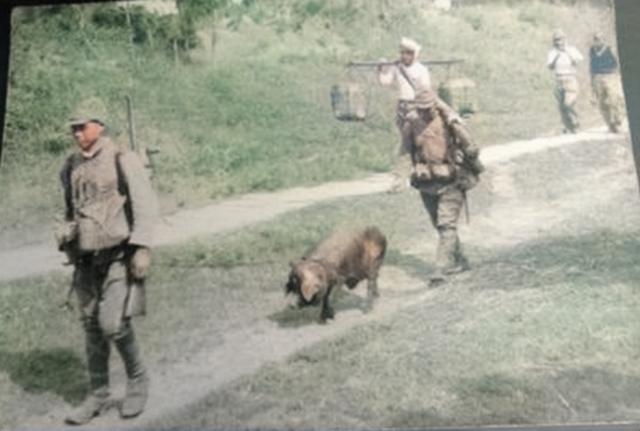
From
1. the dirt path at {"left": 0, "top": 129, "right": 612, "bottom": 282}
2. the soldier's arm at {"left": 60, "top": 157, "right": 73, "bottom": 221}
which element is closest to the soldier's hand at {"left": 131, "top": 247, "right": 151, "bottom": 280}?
the dirt path at {"left": 0, "top": 129, "right": 612, "bottom": 282}

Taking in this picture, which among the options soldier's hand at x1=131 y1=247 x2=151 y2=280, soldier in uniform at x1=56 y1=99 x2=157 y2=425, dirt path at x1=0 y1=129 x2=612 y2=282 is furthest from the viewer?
dirt path at x1=0 y1=129 x2=612 y2=282

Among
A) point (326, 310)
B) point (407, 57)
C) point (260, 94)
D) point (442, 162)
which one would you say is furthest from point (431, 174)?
point (260, 94)

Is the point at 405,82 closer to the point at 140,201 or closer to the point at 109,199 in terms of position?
the point at 140,201

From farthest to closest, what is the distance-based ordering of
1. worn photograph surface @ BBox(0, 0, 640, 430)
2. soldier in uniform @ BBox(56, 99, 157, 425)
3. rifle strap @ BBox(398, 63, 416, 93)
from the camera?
rifle strap @ BBox(398, 63, 416, 93)
soldier in uniform @ BBox(56, 99, 157, 425)
worn photograph surface @ BBox(0, 0, 640, 430)

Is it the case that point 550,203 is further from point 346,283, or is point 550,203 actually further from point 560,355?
point 346,283

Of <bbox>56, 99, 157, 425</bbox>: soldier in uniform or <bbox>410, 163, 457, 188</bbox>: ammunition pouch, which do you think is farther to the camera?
<bbox>410, 163, 457, 188</bbox>: ammunition pouch

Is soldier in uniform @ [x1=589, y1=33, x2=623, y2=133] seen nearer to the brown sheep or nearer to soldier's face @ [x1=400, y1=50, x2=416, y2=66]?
soldier's face @ [x1=400, y1=50, x2=416, y2=66]

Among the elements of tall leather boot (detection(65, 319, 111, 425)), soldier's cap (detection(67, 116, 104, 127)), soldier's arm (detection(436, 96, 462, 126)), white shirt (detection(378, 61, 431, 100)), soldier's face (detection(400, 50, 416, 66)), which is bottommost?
tall leather boot (detection(65, 319, 111, 425))
